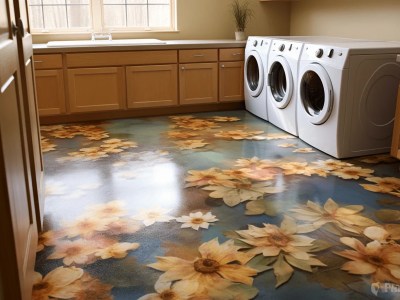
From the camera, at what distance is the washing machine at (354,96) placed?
2.98 metres

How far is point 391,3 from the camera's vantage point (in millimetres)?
3627

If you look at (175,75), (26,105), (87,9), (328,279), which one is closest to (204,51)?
(175,75)

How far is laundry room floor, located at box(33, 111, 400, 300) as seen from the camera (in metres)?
1.72

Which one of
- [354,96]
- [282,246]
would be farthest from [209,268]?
[354,96]

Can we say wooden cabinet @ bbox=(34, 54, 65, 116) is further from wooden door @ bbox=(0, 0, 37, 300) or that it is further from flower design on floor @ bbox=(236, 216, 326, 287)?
flower design on floor @ bbox=(236, 216, 326, 287)

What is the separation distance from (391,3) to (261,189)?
7.03 ft

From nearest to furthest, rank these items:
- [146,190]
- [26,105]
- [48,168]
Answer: [26,105] → [146,190] → [48,168]

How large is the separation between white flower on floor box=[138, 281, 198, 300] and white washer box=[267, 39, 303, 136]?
2.32 meters

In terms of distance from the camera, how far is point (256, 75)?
4.57 metres

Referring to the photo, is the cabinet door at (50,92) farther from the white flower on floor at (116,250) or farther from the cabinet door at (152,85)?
the white flower on floor at (116,250)

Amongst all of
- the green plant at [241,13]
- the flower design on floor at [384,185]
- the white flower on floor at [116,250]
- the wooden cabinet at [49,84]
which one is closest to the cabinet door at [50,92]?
the wooden cabinet at [49,84]

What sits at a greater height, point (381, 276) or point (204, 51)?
point (204, 51)

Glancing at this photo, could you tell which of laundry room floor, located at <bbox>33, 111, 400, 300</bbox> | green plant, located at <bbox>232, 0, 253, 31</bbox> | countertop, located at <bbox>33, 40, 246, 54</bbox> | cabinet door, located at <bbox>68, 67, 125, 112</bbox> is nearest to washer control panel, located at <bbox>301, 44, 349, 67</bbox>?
laundry room floor, located at <bbox>33, 111, 400, 300</bbox>

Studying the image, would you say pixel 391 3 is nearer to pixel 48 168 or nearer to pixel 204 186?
pixel 204 186
